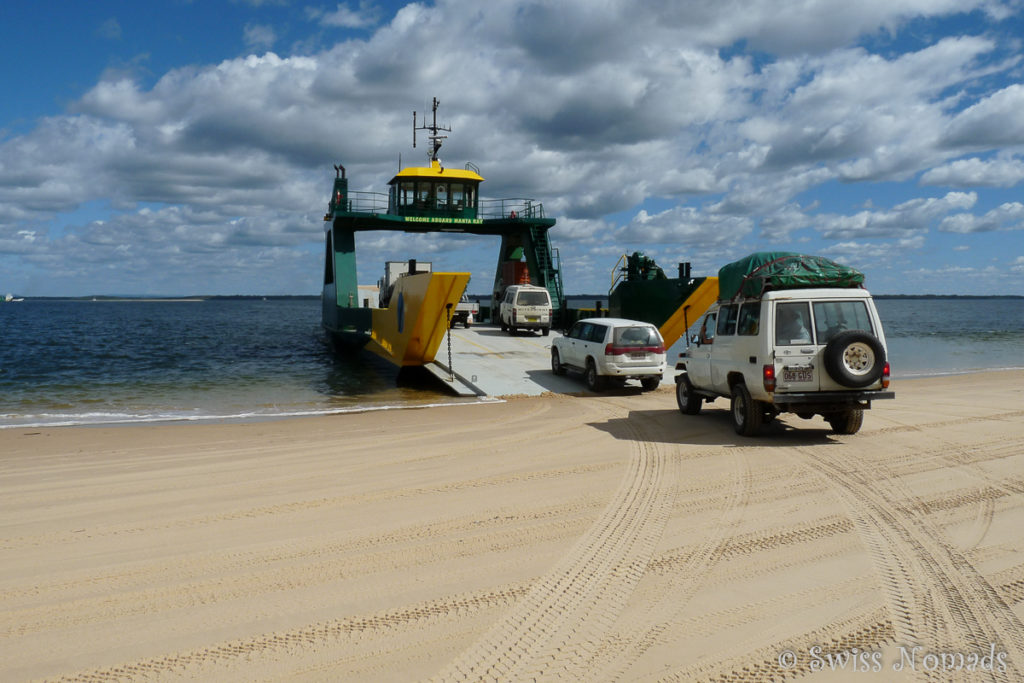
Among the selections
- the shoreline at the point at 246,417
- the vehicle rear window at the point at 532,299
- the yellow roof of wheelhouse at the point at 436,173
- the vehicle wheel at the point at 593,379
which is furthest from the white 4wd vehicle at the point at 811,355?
the yellow roof of wheelhouse at the point at 436,173

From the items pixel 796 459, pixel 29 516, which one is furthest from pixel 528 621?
pixel 796 459

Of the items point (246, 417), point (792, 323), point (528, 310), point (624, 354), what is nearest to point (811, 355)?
point (792, 323)

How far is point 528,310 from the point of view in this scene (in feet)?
93.6

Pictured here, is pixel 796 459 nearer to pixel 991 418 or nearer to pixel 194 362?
pixel 991 418

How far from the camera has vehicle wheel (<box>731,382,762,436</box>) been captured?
10.2 meters

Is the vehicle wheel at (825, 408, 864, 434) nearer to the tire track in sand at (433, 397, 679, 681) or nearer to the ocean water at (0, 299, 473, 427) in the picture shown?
the tire track in sand at (433, 397, 679, 681)

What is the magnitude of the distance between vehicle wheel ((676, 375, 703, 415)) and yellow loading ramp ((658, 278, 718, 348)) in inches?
312

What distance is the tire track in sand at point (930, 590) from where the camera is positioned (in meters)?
3.92

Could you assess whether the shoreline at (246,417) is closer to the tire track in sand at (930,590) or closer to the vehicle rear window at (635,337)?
the vehicle rear window at (635,337)

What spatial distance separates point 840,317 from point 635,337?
635cm

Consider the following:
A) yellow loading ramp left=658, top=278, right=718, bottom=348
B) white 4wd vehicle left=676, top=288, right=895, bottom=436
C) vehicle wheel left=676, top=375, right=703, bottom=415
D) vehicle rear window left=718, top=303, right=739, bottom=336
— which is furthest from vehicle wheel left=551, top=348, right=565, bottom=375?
white 4wd vehicle left=676, top=288, right=895, bottom=436

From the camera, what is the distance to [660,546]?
554cm

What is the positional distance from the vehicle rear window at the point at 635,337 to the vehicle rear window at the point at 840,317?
244 inches

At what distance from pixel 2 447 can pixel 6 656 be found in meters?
8.67
